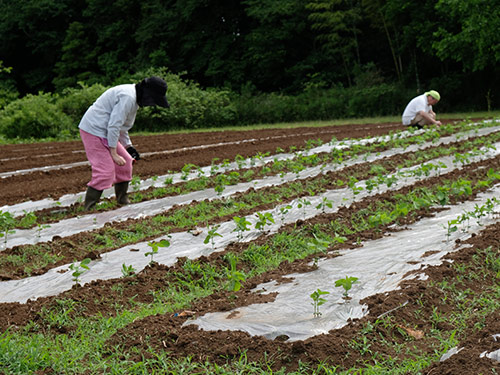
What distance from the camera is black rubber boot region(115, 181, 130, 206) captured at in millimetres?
6879

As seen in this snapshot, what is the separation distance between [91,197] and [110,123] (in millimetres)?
934

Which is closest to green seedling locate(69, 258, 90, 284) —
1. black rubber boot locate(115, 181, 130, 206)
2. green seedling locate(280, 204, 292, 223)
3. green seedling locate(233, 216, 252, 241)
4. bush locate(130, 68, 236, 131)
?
green seedling locate(233, 216, 252, 241)

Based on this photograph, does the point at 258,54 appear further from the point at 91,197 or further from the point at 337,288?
the point at 337,288

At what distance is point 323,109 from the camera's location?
2452 centimetres

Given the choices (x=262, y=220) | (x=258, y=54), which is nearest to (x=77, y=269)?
(x=262, y=220)

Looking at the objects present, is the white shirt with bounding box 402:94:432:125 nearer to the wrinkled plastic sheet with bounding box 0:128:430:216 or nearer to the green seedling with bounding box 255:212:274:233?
the wrinkled plastic sheet with bounding box 0:128:430:216

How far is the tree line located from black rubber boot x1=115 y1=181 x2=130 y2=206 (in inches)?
646

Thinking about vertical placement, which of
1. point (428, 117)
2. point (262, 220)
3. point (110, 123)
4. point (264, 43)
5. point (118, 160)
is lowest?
point (262, 220)

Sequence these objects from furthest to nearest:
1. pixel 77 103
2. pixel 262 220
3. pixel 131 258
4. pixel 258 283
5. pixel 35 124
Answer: pixel 77 103 < pixel 35 124 < pixel 262 220 < pixel 131 258 < pixel 258 283

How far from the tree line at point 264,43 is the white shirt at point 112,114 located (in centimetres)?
1649

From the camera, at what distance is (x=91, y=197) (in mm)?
6605

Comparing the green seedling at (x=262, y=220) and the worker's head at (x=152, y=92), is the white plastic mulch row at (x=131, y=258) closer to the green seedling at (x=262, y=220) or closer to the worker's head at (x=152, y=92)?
the green seedling at (x=262, y=220)

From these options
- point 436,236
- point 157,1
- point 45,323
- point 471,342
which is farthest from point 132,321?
point 157,1

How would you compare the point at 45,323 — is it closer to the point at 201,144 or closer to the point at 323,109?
the point at 201,144
